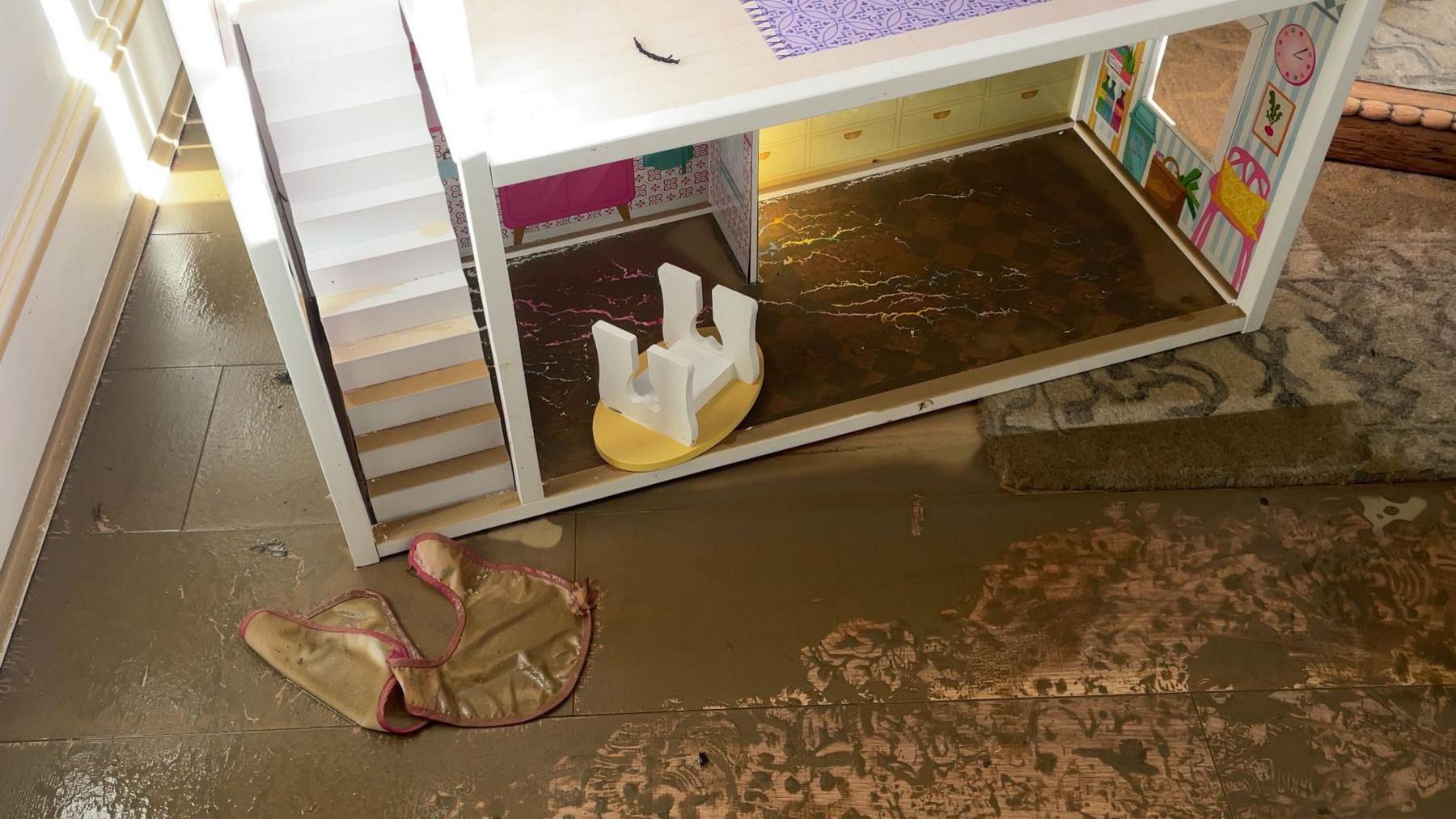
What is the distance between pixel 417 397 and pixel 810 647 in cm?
71

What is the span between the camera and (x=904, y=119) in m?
2.58

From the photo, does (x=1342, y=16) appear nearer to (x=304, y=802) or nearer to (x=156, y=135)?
(x=304, y=802)

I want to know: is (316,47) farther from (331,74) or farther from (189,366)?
(189,366)

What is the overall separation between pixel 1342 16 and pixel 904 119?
889 mm

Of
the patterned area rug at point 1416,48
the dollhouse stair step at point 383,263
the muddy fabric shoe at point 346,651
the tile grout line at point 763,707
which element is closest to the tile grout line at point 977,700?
the tile grout line at point 763,707

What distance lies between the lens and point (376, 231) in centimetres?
189

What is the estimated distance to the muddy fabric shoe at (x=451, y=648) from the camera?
1.77 metres

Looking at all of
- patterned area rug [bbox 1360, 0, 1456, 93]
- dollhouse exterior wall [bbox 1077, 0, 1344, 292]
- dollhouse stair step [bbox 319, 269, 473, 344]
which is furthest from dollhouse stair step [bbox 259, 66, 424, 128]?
patterned area rug [bbox 1360, 0, 1456, 93]

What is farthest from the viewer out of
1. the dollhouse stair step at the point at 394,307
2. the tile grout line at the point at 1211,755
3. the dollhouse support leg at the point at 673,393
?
the dollhouse support leg at the point at 673,393

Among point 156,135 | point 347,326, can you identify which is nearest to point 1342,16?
point 347,326

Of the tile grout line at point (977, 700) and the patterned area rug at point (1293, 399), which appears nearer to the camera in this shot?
the tile grout line at point (977, 700)

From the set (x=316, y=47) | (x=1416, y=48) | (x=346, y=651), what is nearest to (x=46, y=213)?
(x=316, y=47)

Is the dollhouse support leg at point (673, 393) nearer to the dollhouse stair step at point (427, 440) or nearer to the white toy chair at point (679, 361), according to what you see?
the white toy chair at point (679, 361)

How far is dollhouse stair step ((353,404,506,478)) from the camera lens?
6.21ft
